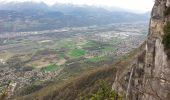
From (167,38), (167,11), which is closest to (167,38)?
(167,38)

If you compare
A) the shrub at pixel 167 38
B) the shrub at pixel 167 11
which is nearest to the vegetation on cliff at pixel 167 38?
the shrub at pixel 167 38

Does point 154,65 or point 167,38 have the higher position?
point 167,38

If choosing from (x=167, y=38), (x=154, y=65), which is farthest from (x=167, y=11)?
(x=154, y=65)

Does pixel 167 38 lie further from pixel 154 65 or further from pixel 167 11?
pixel 167 11

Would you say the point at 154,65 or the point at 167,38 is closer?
the point at 167,38

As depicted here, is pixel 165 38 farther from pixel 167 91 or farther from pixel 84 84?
pixel 84 84

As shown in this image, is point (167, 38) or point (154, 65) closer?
point (167, 38)

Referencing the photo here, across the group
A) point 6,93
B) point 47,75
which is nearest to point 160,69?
point 6,93

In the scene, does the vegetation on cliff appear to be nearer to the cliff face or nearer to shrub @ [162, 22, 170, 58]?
shrub @ [162, 22, 170, 58]

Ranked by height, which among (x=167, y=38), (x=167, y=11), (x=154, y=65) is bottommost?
(x=154, y=65)
